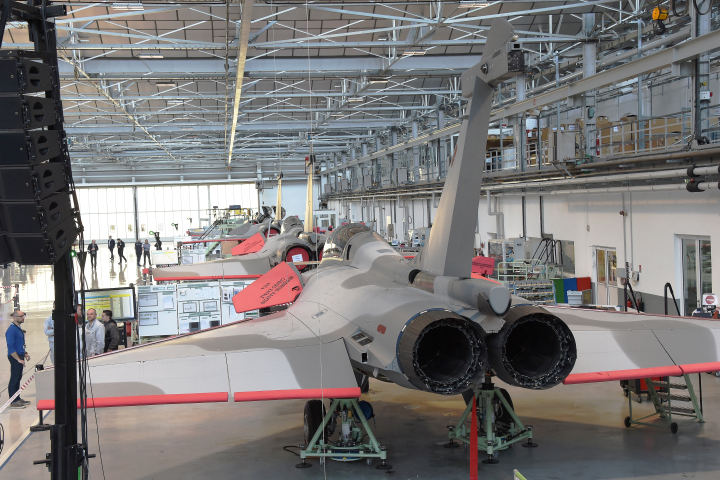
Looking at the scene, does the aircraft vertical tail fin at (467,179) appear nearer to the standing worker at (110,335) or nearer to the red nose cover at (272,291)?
the red nose cover at (272,291)

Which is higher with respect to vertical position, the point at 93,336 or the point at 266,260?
the point at 266,260

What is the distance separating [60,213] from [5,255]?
0.37m

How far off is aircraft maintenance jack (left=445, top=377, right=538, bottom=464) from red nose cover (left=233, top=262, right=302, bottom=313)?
3895mm

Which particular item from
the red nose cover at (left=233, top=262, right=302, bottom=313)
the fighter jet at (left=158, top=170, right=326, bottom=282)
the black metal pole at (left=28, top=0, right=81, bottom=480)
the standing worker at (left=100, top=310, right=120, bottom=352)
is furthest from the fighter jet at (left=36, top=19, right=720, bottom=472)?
the fighter jet at (left=158, top=170, right=326, bottom=282)

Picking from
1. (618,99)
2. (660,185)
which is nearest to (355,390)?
(660,185)

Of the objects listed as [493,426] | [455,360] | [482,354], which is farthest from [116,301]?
[482,354]

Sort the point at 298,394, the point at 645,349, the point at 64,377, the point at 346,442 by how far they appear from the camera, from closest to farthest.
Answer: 1. the point at 64,377
2. the point at 298,394
3. the point at 645,349
4. the point at 346,442

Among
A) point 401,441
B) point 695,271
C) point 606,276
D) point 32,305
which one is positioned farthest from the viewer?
point 32,305

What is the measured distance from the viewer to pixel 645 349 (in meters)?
Result: 7.04

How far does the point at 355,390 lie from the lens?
20.8 feet

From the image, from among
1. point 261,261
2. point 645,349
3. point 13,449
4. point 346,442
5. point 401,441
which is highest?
point 261,261

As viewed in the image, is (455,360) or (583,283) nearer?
(455,360)

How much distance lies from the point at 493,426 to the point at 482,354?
Result: 2.48m

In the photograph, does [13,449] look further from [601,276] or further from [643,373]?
[601,276]
